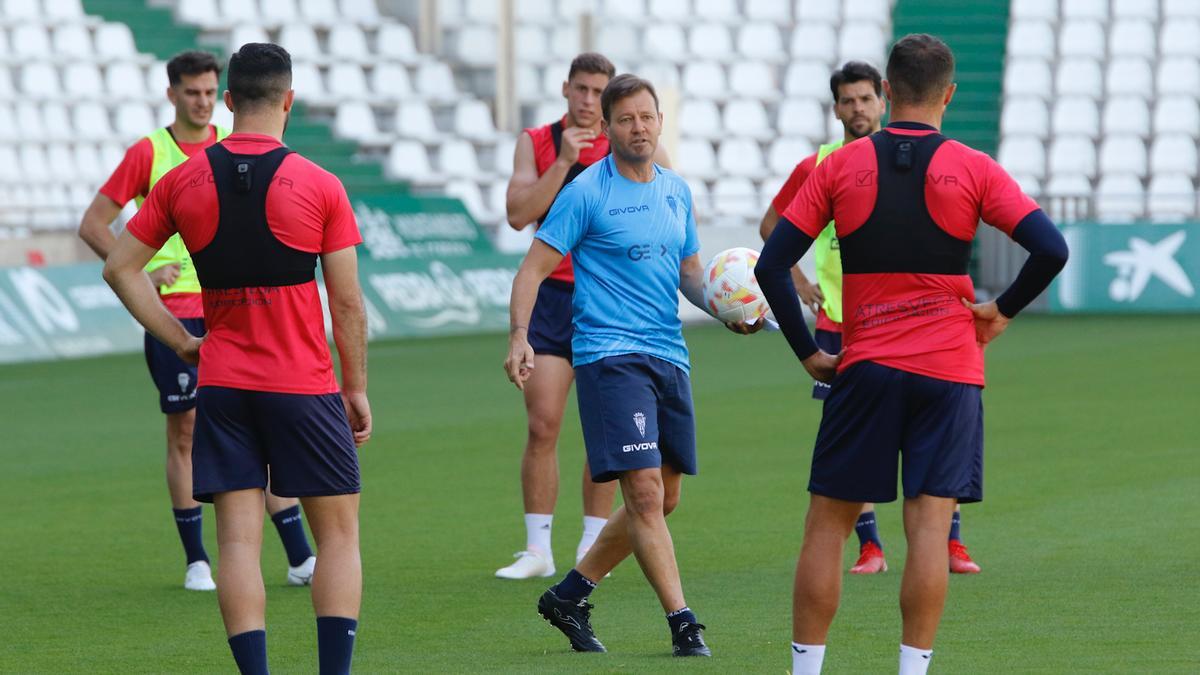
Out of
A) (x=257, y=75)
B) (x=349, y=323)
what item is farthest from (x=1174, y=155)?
(x=257, y=75)

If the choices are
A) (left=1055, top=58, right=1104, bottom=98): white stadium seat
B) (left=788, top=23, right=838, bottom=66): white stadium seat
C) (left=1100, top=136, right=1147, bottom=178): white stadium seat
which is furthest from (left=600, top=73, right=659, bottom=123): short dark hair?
(left=788, top=23, right=838, bottom=66): white stadium seat

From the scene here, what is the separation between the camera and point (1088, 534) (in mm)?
8836

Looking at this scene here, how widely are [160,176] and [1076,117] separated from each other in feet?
84.1

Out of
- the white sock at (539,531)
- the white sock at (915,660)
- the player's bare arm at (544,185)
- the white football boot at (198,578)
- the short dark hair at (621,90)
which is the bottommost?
the white football boot at (198,578)

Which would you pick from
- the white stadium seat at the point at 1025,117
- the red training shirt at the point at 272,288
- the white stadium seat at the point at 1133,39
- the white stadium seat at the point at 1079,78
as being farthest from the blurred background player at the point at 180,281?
the white stadium seat at the point at 1133,39

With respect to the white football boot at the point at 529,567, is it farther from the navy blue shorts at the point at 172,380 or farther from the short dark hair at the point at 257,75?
the short dark hair at the point at 257,75

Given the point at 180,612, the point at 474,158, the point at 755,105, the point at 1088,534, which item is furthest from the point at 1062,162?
the point at 180,612

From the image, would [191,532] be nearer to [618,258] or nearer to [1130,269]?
[618,258]

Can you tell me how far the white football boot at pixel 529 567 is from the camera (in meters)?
8.06

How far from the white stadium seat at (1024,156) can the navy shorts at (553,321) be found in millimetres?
23568

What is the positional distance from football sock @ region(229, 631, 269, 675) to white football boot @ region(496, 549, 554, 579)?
8.68ft

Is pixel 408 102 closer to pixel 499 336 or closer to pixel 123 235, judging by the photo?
pixel 499 336

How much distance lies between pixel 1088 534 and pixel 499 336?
1470 cm

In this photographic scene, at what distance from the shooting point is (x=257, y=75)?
17.8 feet
